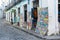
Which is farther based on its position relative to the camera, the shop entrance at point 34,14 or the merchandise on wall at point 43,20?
the shop entrance at point 34,14

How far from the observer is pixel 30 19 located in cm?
2284

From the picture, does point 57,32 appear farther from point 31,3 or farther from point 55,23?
point 31,3

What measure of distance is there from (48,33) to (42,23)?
1500 millimetres

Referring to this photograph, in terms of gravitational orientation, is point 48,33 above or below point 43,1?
below

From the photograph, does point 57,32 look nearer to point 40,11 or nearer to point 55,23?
point 55,23

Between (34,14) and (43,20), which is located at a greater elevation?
(34,14)

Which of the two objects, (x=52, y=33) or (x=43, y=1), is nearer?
(x=52, y=33)

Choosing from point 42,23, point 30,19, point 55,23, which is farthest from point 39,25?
point 30,19

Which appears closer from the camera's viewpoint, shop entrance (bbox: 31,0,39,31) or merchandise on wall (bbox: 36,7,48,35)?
merchandise on wall (bbox: 36,7,48,35)

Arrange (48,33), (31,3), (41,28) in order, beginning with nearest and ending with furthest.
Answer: (48,33) → (41,28) → (31,3)

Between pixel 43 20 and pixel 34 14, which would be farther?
pixel 34 14

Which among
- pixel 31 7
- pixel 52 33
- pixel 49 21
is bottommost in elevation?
pixel 52 33

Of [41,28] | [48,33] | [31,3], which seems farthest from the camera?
[31,3]

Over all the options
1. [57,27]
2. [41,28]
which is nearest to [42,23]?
[41,28]
